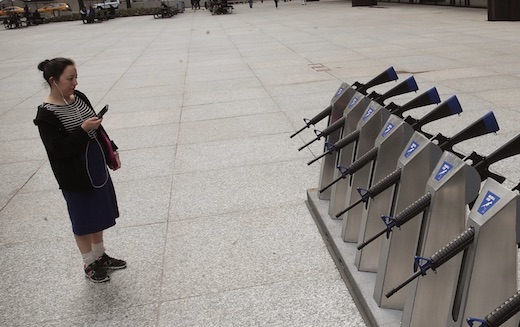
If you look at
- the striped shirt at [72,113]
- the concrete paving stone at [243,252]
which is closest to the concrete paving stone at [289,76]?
the concrete paving stone at [243,252]

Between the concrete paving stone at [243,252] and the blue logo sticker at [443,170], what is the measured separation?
137 cm

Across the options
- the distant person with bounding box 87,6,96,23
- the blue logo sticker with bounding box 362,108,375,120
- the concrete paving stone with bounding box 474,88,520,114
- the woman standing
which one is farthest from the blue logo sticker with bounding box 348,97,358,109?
the distant person with bounding box 87,6,96,23

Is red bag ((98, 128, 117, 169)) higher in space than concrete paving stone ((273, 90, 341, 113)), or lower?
higher

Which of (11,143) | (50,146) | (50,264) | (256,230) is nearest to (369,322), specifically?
(256,230)

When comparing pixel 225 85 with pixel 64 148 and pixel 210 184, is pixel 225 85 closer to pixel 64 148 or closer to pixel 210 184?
pixel 210 184

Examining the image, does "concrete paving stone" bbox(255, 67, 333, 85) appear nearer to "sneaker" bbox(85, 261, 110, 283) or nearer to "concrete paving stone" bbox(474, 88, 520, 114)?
"concrete paving stone" bbox(474, 88, 520, 114)

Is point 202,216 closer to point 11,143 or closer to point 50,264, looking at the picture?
point 50,264

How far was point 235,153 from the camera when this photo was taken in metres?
6.26

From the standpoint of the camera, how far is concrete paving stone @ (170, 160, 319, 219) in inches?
187

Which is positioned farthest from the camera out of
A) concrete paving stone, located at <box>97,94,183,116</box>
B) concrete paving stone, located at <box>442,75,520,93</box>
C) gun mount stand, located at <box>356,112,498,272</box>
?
concrete paving stone, located at <box>97,94,183,116</box>

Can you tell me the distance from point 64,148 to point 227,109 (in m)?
5.40

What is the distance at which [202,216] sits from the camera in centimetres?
459

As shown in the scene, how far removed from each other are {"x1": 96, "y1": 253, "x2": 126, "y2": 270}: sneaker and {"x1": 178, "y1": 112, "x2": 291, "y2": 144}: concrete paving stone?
3210 mm

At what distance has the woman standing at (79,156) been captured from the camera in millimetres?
3193
